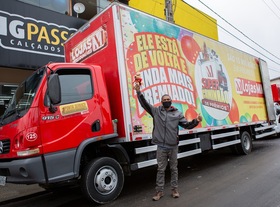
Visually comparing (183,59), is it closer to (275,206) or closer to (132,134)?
(132,134)

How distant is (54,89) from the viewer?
4.66 metres

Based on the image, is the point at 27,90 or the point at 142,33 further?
the point at 142,33

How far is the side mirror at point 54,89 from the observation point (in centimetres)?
465

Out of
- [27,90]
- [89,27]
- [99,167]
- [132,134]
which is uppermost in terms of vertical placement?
[89,27]

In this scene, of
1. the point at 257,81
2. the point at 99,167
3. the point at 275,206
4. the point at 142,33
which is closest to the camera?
the point at 275,206

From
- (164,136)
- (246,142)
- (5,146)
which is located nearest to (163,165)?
(164,136)

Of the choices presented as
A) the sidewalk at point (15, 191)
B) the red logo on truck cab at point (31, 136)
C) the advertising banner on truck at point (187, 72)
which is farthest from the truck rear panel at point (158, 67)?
the sidewalk at point (15, 191)

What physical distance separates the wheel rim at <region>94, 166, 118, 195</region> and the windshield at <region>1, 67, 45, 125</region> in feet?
5.40

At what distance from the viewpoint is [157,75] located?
6.31 m

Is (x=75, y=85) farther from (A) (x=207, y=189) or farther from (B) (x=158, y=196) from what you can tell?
(A) (x=207, y=189)

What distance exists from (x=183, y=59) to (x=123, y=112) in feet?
8.28

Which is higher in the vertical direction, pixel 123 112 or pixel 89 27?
pixel 89 27

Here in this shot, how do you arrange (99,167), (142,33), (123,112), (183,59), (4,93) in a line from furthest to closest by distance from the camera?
(4,93) → (183,59) → (142,33) → (123,112) → (99,167)

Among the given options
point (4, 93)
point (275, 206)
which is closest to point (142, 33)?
point (275, 206)
